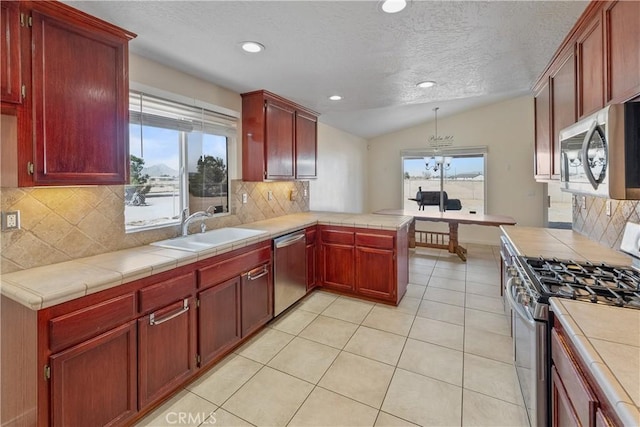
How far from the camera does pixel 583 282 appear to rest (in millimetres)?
1454

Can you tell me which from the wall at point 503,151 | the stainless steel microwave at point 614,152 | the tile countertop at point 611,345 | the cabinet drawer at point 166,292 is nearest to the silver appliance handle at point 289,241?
the cabinet drawer at point 166,292

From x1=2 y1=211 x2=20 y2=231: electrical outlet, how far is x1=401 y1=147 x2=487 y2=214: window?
6.22 meters

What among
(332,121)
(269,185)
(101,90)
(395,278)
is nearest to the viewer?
(101,90)

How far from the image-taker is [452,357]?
7.54 ft

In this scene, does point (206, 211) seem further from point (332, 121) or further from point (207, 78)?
point (332, 121)

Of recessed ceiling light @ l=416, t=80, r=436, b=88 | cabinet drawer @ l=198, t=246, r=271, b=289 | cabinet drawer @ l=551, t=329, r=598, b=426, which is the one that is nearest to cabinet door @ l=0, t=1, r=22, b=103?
cabinet drawer @ l=198, t=246, r=271, b=289

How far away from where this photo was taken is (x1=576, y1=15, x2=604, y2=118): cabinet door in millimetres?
1609

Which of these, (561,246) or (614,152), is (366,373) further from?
(614,152)

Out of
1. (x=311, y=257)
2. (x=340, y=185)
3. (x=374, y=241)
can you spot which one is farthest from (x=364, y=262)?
(x=340, y=185)

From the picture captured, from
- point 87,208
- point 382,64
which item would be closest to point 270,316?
point 87,208

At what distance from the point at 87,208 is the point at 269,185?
1956mm

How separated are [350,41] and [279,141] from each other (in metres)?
1.59

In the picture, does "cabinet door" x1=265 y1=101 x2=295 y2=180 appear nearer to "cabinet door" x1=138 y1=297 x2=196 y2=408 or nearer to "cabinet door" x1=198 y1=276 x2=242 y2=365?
"cabinet door" x1=198 y1=276 x2=242 y2=365

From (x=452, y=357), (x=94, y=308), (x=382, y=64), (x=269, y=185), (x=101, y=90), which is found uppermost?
(x=382, y=64)
